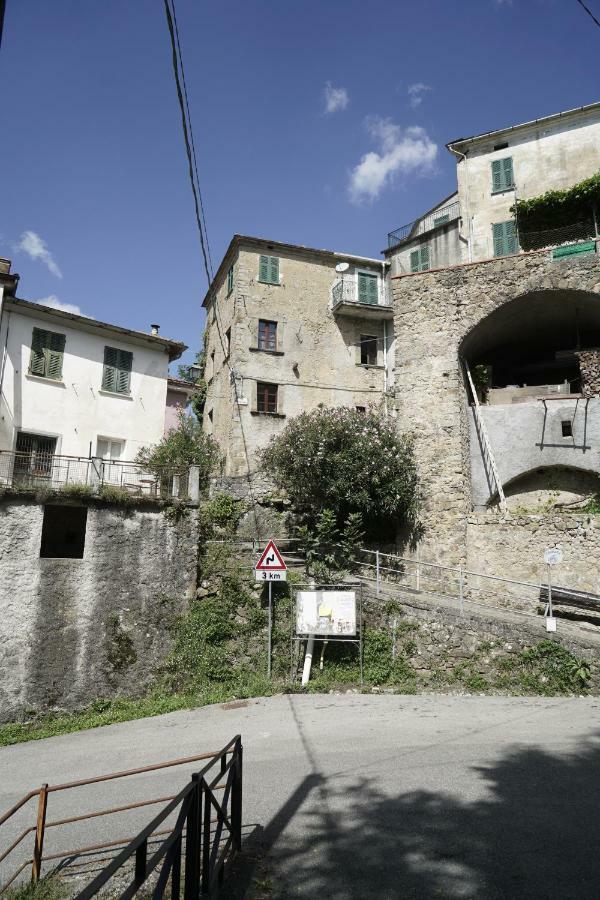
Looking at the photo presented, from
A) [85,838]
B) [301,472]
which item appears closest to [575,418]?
[301,472]

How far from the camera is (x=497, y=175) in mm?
25047

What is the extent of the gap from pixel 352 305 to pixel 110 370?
10.4m

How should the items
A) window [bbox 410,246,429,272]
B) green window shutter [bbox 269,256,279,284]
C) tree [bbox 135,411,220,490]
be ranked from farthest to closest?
window [bbox 410,246,429,272] → green window shutter [bbox 269,256,279,284] → tree [bbox 135,411,220,490]

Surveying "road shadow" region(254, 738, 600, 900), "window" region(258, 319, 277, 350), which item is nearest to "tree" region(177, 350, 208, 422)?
"window" region(258, 319, 277, 350)

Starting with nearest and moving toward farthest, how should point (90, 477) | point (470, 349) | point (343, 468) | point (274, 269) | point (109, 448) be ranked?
1. point (90, 477)
2. point (343, 468)
3. point (109, 448)
4. point (470, 349)
5. point (274, 269)

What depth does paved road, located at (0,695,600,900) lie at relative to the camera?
428 centimetres

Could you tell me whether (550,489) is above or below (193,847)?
above

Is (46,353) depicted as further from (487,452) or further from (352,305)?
(487,452)

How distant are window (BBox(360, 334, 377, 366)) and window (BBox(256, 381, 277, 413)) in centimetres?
437

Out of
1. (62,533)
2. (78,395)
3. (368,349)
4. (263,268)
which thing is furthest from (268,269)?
(62,533)

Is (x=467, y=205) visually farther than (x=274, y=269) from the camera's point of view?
Yes

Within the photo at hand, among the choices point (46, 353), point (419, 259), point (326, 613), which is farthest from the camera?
point (419, 259)

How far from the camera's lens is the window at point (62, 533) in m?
15.3

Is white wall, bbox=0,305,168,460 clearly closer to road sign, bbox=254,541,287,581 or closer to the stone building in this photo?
the stone building
